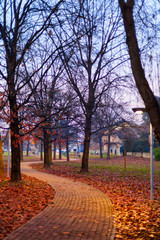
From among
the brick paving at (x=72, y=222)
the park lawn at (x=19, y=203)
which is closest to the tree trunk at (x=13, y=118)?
the park lawn at (x=19, y=203)

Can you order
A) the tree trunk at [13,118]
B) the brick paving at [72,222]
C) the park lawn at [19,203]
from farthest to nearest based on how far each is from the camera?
the tree trunk at [13,118], the park lawn at [19,203], the brick paving at [72,222]

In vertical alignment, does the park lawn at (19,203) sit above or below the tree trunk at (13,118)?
below

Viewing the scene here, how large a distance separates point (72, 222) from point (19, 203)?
2854 millimetres

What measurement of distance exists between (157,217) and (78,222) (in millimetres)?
2046

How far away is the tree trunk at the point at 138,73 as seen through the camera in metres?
5.31

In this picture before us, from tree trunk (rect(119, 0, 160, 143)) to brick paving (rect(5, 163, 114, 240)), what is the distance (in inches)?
95.2

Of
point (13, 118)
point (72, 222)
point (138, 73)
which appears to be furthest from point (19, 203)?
point (138, 73)

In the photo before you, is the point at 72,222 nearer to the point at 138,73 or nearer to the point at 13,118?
the point at 138,73

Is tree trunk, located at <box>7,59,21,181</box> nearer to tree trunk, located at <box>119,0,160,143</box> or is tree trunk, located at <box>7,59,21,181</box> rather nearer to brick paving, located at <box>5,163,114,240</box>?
brick paving, located at <box>5,163,114,240</box>

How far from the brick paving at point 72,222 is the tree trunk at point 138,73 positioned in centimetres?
242

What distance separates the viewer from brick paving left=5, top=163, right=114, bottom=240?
17.3 feet

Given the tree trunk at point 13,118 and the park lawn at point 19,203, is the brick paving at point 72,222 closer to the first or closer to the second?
the park lawn at point 19,203

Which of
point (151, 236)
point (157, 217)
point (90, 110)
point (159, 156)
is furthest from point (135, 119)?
point (151, 236)

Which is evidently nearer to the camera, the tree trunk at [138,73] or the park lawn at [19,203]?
the tree trunk at [138,73]
